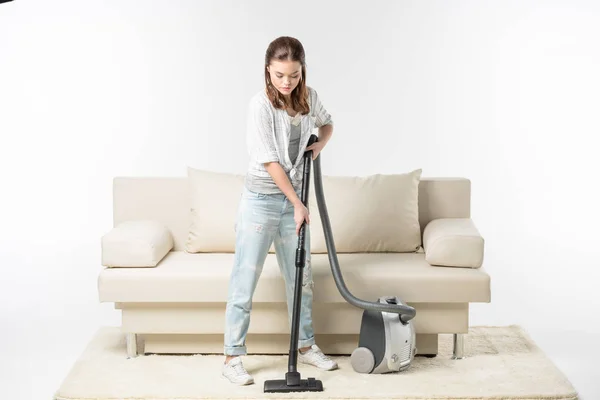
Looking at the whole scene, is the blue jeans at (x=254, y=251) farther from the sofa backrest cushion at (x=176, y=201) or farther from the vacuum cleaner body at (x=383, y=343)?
the sofa backrest cushion at (x=176, y=201)

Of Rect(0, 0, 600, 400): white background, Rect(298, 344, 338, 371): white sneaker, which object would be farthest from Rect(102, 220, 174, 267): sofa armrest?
Rect(0, 0, 600, 400): white background

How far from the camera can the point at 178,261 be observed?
4.92m

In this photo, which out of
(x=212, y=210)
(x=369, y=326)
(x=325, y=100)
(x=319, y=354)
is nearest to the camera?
(x=369, y=326)

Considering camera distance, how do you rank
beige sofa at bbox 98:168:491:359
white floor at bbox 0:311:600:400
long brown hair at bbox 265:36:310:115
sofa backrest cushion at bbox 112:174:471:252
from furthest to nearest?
sofa backrest cushion at bbox 112:174:471:252 < beige sofa at bbox 98:168:491:359 < white floor at bbox 0:311:600:400 < long brown hair at bbox 265:36:310:115

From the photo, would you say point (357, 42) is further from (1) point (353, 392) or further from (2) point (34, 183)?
(1) point (353, 392)

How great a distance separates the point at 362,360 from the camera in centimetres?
452

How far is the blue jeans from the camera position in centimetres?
442

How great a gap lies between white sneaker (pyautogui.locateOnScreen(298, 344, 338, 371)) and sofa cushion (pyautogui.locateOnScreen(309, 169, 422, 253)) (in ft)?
1.87

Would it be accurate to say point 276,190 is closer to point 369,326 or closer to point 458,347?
point 369,326

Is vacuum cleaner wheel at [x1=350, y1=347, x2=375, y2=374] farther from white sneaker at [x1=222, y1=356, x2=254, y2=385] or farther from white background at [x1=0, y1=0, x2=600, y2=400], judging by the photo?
white background at [x1=0, y1=0, x2=600, y2=400]

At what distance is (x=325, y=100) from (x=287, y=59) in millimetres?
3260

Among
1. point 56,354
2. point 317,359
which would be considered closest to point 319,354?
point 317,359

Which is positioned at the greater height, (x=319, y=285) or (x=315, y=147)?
(x=315, y=147)

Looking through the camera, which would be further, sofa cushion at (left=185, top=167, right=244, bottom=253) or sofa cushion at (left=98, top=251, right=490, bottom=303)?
sofa cushion at (left=185, top=167, right=244, bottom=253)
